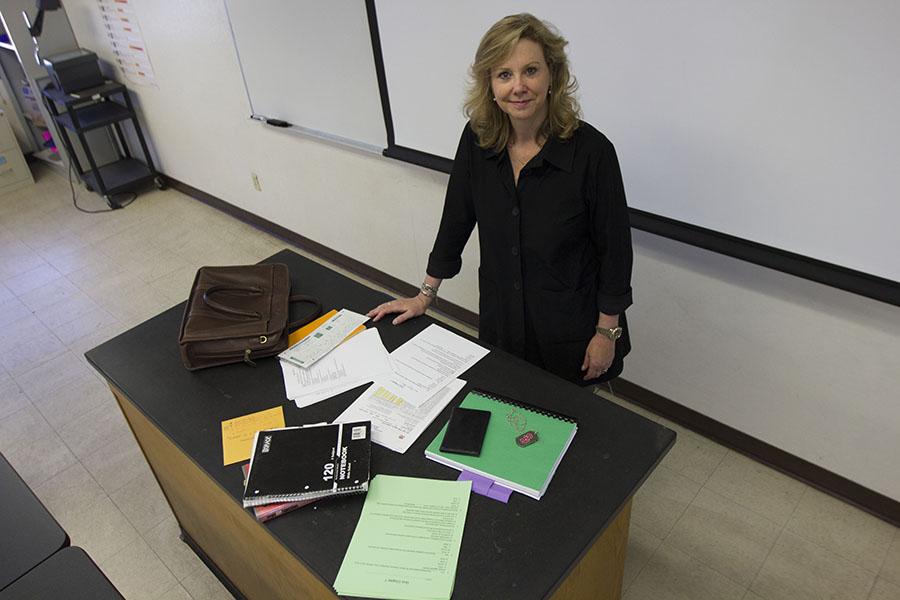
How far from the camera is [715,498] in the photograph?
204cm

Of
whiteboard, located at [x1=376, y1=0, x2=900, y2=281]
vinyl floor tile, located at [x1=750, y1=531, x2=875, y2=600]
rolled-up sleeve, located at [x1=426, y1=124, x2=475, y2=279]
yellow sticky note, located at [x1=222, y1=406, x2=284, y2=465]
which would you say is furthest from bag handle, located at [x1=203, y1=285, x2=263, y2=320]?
vinyl floor tile, located at [x1=750, y1=531, x2=875, y2=600]

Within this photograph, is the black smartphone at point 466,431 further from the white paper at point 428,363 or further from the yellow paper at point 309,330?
the yellow paper at point 309,330

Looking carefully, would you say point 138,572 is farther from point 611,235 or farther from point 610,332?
point 611,235

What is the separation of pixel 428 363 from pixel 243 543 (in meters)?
0.62

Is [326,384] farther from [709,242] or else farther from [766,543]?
[766,543]

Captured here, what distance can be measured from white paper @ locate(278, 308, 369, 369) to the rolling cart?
3207 millimetres

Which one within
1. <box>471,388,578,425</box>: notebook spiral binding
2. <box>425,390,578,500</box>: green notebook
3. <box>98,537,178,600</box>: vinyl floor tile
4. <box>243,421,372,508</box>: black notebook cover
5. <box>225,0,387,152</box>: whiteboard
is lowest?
<box>98,537,178,600</box>: vinyl floor tile

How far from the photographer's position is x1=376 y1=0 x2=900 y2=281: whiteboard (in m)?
1.42

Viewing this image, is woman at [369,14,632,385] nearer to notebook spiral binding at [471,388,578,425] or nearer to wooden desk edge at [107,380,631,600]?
notebook spiral binding at [471,388,578,425]

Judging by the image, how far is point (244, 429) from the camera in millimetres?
1349

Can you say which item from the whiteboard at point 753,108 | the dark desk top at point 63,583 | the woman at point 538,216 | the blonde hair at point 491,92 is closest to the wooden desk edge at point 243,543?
the dark desk top at point 63,583

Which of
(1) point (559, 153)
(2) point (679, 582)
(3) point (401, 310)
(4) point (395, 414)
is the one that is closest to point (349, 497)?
(4) point (395, 414)

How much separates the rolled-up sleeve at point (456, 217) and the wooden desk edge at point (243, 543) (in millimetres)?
780

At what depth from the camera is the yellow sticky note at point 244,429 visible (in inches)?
51.0
